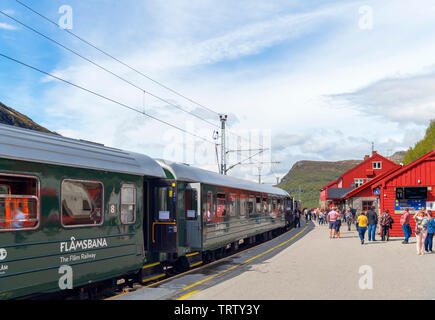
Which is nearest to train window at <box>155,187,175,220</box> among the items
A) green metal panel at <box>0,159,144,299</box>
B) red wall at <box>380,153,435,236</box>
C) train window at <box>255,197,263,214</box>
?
green metal panel at <box>0,159,144,299</box>

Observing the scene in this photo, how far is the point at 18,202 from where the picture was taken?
21.4 feet

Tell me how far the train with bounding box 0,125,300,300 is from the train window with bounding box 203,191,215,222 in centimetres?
8

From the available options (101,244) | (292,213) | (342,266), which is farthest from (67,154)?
(292,213)

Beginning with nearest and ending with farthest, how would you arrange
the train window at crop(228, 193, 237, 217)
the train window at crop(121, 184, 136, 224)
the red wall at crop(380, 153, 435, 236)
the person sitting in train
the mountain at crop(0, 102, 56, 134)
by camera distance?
the person sitting in train
the train window at crop(121, 184, 136, 224)
the train window at crop(228, 193, 237, 217)
the red wall at crop(380, 153, 435, 236)
the mountain at crop(0, 102, 56, 134)

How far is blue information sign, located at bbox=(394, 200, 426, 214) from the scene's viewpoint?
2227 cm

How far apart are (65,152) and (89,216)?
48.0 inches

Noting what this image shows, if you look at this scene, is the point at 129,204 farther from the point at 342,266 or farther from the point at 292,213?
the point at 292,213

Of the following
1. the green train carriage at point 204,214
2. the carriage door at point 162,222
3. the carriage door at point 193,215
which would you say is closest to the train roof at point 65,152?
the carriage door at point 162,222

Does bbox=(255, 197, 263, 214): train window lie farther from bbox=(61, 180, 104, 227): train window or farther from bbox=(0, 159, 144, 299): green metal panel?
bbox=(61, 180, 104, 227): train window

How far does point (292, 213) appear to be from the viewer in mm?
33250

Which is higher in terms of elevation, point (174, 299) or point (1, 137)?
point (1, 137)

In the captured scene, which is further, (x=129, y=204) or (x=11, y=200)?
(x=129, y=204)
